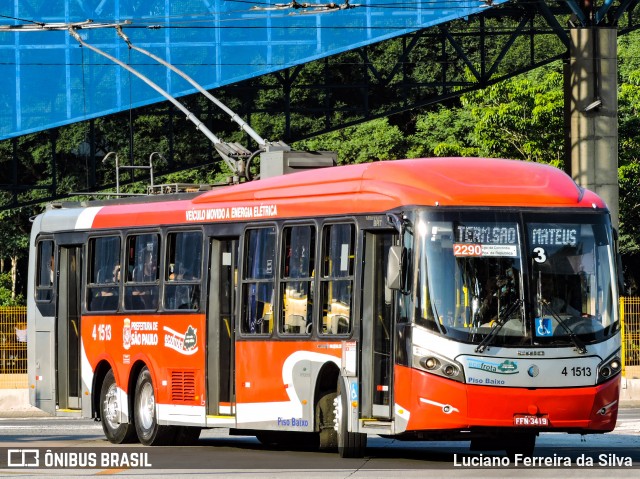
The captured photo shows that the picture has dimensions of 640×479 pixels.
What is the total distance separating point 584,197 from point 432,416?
2.61 meters

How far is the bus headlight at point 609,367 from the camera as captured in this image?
48.0ft

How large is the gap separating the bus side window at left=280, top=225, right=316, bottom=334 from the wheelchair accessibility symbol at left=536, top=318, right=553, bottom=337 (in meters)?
2.67

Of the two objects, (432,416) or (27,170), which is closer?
(432,416)

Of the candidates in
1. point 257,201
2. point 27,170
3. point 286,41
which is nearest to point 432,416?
point 257,201

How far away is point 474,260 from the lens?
14.6 m

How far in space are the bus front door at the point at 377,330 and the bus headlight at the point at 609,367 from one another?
75.2 inches

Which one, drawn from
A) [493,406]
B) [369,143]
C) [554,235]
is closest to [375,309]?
[493,406]

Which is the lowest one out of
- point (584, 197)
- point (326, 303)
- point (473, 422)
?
point (473, 422)

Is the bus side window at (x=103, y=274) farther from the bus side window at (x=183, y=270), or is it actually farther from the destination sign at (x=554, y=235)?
the destination sign at (x=554, y=235)

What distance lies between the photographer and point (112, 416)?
19922mm

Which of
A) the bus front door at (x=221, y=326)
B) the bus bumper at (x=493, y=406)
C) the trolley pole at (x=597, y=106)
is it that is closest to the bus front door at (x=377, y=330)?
the bus bumper at (x=493, y=406)

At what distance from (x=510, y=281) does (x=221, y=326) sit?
4.43 meters

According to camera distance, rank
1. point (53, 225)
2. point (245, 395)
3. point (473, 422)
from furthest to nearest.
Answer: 1. point (53, 225)
2. point (245, 395)
3. point (473, 422)

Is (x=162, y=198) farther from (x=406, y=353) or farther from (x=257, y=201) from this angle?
(x=406, y=353)
